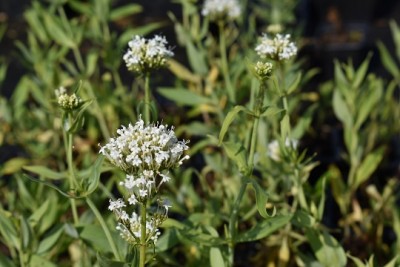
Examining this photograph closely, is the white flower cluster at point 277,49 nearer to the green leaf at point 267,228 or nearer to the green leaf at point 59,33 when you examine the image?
the green leaf at point 267,228

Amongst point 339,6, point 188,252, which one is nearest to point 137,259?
point 188,252

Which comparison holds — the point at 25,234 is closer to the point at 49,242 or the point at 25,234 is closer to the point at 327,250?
the point at 49,242

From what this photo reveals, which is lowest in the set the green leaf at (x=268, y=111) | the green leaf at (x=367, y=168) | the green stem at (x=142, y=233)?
the green stem at (x=142, y=233)

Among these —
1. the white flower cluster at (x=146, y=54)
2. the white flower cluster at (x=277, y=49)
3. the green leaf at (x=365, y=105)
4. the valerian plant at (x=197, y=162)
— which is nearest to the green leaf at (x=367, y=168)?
the valerian plant at (x=197, y=162)

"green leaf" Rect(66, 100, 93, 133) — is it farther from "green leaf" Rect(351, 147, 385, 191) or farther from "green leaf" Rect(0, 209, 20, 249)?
"green leaf" Rect(351, 147, 385, 191)

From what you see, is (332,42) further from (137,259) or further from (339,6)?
A: (137,259)

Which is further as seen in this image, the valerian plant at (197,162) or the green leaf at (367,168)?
the green leaf at (367,168)

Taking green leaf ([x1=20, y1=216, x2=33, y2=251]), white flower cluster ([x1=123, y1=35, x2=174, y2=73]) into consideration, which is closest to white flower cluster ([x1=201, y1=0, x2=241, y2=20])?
white flower cluster ([x1=123, y1=35, x2=174, y2=73])
